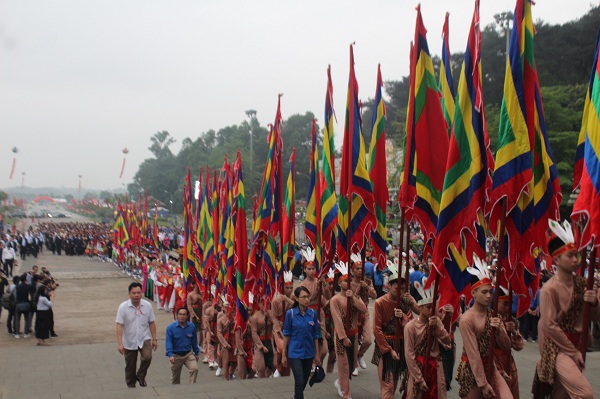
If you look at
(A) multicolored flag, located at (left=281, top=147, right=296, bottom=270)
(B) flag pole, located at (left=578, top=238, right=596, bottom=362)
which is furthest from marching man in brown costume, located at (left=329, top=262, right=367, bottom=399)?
(A) multicolored flag, located at (left=281, top=147, right=296, bottom=270)

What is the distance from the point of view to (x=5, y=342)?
16938 mm

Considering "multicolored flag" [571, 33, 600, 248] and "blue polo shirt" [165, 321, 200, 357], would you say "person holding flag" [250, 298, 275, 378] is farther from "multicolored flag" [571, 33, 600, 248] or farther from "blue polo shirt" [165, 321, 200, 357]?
"multicolored flag" [571, 33, 600, 248]

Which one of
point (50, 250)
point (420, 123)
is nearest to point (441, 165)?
point (420, 123)

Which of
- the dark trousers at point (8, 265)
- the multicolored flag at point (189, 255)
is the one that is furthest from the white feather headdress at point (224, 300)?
the dark trousers at point (8, 265)

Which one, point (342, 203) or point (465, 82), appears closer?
point (465, 82)

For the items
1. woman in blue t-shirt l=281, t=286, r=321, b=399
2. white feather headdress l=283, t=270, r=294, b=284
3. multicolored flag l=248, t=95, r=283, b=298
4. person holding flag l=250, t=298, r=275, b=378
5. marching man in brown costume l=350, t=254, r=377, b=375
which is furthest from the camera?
multicolored flag l=248, t=95, r=283, b=298

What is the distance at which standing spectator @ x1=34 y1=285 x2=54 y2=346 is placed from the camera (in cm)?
1633

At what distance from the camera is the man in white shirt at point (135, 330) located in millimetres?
10188

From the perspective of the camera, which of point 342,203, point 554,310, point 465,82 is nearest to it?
point 554,310

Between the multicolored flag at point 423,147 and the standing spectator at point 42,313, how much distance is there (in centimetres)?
1060

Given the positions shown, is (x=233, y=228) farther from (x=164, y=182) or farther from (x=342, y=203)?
(x=164, y=182)

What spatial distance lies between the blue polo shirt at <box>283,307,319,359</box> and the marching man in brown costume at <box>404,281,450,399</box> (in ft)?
5.32

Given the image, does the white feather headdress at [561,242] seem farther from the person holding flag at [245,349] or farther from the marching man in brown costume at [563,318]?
the person holding flag at [245,349]

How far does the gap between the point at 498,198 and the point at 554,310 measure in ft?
3.92
